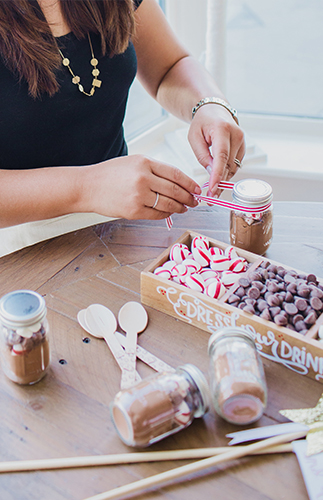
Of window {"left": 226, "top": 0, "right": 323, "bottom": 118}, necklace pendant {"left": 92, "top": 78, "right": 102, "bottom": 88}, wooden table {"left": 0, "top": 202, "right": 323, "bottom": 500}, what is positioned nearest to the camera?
wooden table {"left": 0, "top": 202, "right": 323, "bottom": 500}

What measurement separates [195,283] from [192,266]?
5 centimetres

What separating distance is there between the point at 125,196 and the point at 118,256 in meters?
0.16

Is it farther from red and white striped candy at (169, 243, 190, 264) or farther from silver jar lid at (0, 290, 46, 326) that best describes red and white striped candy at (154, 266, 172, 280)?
silver jar lid at (0, 290, 46, 326)

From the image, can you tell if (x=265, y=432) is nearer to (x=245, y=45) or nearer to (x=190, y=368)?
(x=190, y=368)

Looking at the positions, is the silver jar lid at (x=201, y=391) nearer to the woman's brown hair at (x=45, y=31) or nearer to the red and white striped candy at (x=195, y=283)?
the red and white striped candy at (x=195, y=283)

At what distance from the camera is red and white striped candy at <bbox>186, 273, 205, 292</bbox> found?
85 cm

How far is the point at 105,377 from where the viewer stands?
0.75 meters

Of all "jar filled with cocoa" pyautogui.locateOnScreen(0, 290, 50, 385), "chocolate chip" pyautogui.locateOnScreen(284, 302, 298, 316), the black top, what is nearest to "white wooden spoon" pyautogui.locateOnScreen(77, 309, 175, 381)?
"jar filled with cocoa" pyautogui.locateOnScreen(0, 290, 50, 385)

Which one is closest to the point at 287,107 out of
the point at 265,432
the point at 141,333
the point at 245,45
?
the point at 245,45

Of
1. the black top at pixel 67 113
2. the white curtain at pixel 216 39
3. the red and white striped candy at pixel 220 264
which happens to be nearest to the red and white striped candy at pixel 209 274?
the red and white striped candy at pixel 220 264

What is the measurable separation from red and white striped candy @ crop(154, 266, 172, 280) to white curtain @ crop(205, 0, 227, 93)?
4.01 feet

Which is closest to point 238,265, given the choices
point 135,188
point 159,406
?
point 135,188

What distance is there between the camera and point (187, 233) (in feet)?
3.23

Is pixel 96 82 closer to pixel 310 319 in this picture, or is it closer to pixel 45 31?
pixel 45 31
